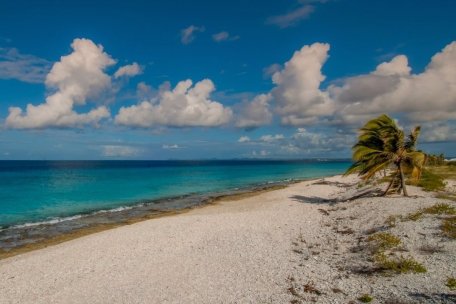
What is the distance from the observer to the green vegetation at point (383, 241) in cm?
1597

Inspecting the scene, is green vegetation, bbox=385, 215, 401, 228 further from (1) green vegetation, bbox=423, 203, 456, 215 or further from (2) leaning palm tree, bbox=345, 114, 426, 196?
(2) leaning palm tree, bbox=345, 114, 426, 196

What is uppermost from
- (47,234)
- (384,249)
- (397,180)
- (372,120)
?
(372,120)

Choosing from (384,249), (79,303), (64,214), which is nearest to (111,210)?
(64,214)

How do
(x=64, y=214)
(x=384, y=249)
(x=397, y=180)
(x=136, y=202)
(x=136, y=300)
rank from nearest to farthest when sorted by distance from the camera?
1. (x=136, y=300)
2. (x=384, y=249)
3. (x=397, y=180)
4. (x=64, y=214)
5. (x=136, y=202)

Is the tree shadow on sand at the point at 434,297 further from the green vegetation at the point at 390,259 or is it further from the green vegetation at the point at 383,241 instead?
the green vegetation at the point at 383,241

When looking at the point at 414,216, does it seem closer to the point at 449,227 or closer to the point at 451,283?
the point at 449,227

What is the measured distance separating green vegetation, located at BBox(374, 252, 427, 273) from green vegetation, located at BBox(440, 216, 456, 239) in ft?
11.6

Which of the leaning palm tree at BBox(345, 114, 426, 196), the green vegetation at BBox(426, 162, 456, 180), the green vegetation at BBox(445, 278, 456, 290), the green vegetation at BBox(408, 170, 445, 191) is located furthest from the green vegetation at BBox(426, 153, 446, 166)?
the green vegetation at BBox(445, 278, 456, 290)

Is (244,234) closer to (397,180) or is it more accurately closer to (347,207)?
(347,207)

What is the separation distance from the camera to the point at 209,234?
21578 mm

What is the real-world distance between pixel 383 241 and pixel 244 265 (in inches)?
277

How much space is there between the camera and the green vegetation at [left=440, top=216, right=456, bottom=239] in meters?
16.2

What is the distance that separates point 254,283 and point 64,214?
30.7 metres

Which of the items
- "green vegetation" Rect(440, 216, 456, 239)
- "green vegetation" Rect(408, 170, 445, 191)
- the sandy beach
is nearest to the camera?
the sandy beach
